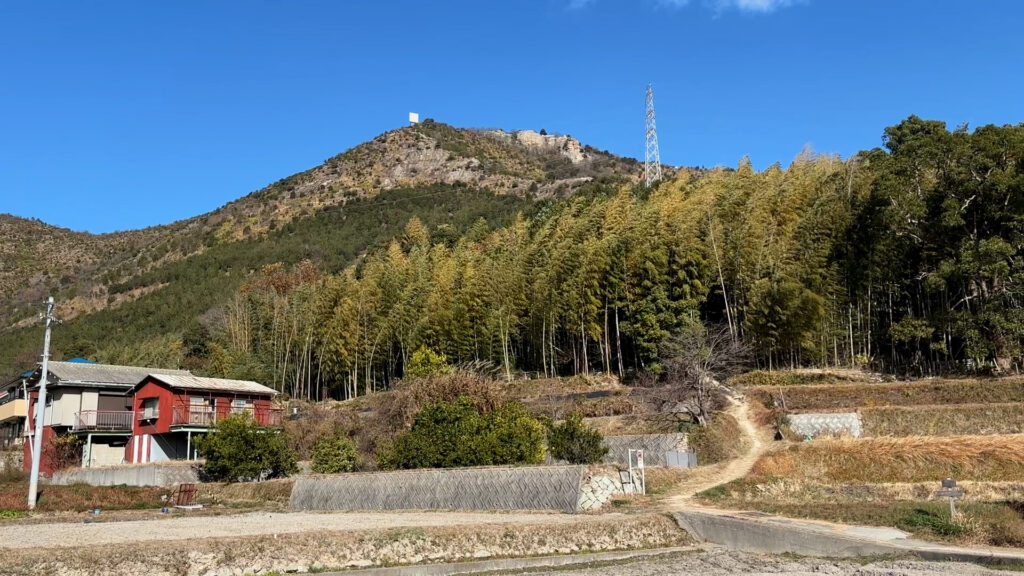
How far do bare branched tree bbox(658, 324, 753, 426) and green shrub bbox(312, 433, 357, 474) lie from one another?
1152cm

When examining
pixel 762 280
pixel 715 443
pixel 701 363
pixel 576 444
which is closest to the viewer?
pixel 576 444

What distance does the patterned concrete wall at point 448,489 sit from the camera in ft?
56.4

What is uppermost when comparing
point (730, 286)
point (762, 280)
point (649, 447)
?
point (730, 286)

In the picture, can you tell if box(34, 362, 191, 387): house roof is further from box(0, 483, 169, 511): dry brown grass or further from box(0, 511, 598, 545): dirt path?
box(0, 511, 598, 545): dirt path

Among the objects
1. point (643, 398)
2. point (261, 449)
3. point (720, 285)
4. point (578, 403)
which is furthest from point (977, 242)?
point (261, 449)

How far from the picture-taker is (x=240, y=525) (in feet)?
52.1

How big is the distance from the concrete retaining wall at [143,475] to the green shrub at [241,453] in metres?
1.27

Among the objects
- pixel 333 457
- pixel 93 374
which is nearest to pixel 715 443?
pixel 333 457

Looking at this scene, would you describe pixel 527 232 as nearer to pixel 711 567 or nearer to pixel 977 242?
pixel 977 242

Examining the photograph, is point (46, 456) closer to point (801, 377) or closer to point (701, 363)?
point (701, 363)

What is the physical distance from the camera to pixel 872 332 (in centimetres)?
3166

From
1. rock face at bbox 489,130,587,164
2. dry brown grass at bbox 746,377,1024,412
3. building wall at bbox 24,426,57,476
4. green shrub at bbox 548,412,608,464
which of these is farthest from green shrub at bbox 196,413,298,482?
rock face at bbox 489,130,587,164

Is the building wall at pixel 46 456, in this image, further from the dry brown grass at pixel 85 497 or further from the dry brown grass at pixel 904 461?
the dry brown grass at pixel 904 461

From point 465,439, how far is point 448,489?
2.72 meters
